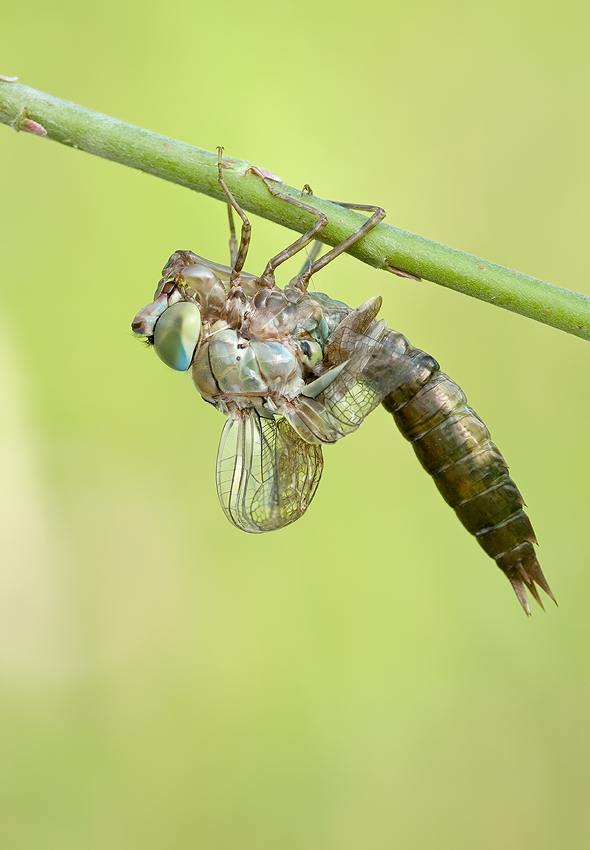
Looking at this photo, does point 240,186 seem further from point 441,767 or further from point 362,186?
point 441,767

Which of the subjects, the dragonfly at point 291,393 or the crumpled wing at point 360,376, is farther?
the dragonfly at point 291,393

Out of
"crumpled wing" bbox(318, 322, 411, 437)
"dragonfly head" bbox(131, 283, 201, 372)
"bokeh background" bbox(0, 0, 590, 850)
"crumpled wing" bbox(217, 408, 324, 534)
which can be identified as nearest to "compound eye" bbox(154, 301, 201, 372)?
"dragonfly head" bbox(131, 283, 201, 372)

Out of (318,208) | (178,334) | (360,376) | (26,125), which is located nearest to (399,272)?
(318,208)

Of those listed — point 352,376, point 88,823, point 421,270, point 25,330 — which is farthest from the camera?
point 25,330

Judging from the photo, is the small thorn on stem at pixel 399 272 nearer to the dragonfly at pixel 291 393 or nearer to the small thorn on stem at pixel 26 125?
the dragonfly at pixel 291 393

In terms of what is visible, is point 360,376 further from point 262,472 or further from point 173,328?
point 173,328

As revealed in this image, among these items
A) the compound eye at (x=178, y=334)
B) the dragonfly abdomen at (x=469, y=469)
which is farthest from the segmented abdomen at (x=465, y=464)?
the compound eye at (x=178, y=334)

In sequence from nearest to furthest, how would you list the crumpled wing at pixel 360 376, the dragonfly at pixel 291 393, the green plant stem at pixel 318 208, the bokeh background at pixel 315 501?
the green plant stem at pixel 318 208 → the crumpled wing at pixel 360 376 → the dragonfly at pixel 291 393 → the bokeh background at pixel 315 501

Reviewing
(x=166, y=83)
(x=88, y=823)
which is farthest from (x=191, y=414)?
(x=88, y=823)
